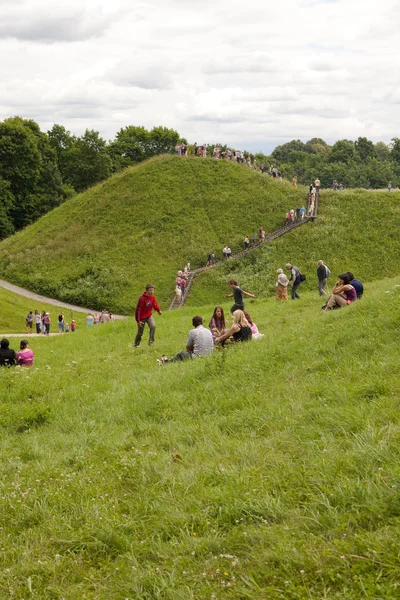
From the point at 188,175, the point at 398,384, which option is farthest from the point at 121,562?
the point at 188,175

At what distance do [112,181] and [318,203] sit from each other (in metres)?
20.0

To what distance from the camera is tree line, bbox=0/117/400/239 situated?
225 feet

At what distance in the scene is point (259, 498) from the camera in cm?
488

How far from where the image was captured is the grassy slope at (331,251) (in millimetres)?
38969

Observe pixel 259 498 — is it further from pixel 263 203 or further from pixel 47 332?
pixel 263 203

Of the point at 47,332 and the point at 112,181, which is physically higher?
the point at 112,181

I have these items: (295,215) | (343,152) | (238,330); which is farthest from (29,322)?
(343,152)

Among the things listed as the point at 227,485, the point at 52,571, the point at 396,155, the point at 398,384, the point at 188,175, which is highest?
the point at 396,155

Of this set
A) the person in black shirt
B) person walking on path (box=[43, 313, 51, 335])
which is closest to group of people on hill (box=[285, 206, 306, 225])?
person walking on path (box=[43, 313, 51, 335])

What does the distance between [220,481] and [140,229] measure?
4280cm

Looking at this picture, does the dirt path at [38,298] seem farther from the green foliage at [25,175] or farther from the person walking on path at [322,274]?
the green foliage at [25,175]

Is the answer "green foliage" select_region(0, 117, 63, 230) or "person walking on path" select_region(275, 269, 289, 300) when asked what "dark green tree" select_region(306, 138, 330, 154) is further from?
"person walking on path" select_region(275, 269, 289, 300)

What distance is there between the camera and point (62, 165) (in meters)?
85.0

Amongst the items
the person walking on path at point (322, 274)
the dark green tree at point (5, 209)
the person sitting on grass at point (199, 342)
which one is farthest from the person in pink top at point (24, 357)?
the dark green tree at point (5, 209)
